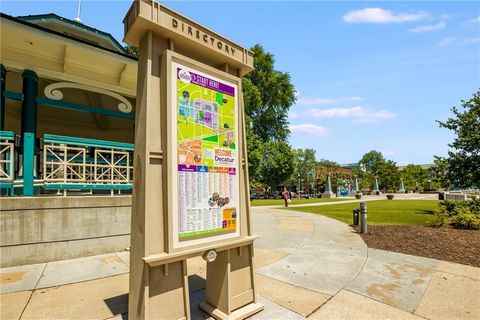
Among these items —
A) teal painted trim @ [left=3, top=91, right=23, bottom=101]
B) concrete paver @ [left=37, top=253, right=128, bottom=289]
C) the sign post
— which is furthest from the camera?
teal painted trim @ [left=3, top=91, right=23, bottom=101]

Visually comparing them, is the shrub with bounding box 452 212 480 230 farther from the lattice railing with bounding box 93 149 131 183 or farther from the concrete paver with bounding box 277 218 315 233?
the lattice railing with bounding box 93 149 131 183

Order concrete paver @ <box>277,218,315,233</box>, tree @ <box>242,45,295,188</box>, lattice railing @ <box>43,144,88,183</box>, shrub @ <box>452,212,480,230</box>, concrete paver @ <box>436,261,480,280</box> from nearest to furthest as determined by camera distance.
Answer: concrete paver @ <box>436,261,480,280</box>, lattice railing @ <box>43,144,88,183</box>, shrub @ <box>452,212,480,230</box>, concrete paver @ <box>277,218,315,233</box>, tree @ <box>242,45,295,188</box>

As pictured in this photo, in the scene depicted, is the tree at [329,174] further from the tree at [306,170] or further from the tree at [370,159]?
the tree at [370,159]

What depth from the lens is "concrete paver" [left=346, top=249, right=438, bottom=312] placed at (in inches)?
161

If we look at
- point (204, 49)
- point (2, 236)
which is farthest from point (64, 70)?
point (204, 49)

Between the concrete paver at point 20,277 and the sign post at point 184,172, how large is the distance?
2810 millimetres

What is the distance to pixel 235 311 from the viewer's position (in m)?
3.54

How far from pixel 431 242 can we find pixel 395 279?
12.8ft

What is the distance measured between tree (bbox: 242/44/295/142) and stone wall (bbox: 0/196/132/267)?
28579 millimetres

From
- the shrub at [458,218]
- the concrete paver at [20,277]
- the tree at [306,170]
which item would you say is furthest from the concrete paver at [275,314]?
the tree at [306,170]

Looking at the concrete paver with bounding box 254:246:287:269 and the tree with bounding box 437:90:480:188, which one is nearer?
the concrete paver with bounding box 254:246:287:269

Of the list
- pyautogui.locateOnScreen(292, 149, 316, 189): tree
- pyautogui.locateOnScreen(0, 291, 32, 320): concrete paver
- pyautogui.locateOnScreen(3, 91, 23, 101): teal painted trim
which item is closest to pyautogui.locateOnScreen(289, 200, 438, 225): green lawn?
pyautogui.locateOnScreen(0, 291, 32, 320): concrete paver

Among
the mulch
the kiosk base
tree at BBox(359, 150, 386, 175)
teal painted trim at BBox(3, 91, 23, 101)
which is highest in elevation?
tree at BBox(359, 150, 386, 175)

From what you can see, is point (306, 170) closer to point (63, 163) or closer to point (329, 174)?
point (329, 174)
